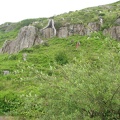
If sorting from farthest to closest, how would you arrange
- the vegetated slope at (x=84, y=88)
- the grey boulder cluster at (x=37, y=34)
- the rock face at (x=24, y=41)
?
the rock face at (x=24, y=41), the grey boulder cluster at (x=37, y=34), the vegetated slope at (x=84, y=88)

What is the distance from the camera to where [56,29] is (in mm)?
88250

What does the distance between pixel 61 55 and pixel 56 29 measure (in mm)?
27469

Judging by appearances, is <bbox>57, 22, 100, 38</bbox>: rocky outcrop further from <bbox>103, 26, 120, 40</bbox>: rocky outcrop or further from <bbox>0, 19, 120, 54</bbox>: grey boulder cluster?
<bbox>103, 26, 120, 40</bbox>: rocky outcrop

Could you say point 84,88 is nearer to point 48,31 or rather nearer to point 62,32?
point 62,32

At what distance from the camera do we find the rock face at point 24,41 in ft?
286

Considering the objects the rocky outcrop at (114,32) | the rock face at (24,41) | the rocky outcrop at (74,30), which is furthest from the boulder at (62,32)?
the rocky outcrop at (114,32)

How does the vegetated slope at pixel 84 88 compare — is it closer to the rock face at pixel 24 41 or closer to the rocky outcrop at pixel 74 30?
the rocky outcrop at pixel 74 30

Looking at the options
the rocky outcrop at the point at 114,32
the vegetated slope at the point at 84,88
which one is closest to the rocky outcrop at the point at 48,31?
the rocky outcrop at the point at 114,32

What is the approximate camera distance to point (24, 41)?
8838 cm

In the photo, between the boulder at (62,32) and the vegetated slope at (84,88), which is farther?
the boulder at (62,32)

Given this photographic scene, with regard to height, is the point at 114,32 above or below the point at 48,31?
below

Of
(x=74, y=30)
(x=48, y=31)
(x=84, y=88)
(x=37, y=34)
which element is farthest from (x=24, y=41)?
(x=84, y=88)

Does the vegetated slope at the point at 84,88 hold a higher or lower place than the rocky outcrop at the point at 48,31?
higher

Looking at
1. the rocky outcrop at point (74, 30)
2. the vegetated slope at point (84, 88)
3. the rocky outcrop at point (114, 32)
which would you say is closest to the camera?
the vegetated slope at point (84, 88)
